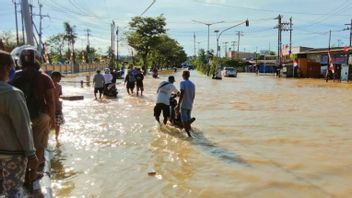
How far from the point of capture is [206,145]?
9875mm

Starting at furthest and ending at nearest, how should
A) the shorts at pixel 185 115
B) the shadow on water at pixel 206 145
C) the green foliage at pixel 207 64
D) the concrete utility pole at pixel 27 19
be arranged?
the green foliage at pixel 207 64
the concrete utility pole at pixel 27 19
the shorts at pixel 185 115
the shadow on water at pixel 206 145

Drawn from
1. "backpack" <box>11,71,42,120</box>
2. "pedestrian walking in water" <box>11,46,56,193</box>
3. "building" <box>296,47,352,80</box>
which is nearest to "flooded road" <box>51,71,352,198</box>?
"pedestrian walking in water" <box>11,46,56,193</box>

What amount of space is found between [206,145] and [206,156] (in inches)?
46.1

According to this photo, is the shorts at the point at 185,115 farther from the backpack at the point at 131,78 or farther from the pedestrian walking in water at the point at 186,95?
the backpack at the point at 131,78

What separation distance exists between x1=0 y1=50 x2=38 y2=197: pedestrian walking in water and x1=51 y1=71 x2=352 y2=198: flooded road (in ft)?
8.08

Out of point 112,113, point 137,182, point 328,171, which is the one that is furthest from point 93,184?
point 112,113

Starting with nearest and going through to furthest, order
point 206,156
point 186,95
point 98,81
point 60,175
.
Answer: point 60,175 → point 206,156 → point 186,95 → point 98,81

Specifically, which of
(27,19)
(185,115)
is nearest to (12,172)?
(185,115)

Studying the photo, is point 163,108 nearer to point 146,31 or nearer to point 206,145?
point 206,145

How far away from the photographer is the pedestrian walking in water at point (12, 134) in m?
3.39

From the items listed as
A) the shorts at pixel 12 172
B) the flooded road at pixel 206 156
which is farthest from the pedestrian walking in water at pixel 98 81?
the shorts at pixel 12 172

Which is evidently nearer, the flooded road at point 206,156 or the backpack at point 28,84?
the backpack at point 28,84

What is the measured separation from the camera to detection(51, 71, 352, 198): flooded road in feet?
21.5

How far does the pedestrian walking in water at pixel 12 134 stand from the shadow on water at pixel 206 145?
517 cm
